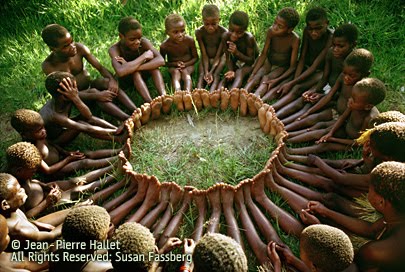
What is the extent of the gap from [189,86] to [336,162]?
1.84 m

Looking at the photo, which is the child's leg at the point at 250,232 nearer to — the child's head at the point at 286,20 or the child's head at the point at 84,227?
the child's head at the point at 84,227

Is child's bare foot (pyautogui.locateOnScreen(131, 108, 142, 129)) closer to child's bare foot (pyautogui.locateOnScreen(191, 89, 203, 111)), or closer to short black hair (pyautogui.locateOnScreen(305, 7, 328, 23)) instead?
child's bare foot (pyautogui.locateOnScreen(191, 89, 203, 111))

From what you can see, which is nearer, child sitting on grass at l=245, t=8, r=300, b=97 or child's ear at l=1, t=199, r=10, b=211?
child's ear at l=1, t=199, r=10, b=211

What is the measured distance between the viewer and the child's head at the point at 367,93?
399 centimetres

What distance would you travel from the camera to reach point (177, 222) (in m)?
3.91

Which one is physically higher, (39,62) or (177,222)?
(39,62)

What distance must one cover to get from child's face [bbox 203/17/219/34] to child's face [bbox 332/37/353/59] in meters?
1.33

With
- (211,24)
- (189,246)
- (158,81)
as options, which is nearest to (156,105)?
(158,81)

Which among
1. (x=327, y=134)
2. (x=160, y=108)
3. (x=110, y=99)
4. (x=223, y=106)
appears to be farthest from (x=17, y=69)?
(x=327, y=134)

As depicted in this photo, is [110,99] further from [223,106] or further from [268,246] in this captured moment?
[268,246]

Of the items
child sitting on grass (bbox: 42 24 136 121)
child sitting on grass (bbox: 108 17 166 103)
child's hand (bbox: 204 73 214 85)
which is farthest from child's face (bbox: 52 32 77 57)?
child's hand (bbox: 204 73 214 85)

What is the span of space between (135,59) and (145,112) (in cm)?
69

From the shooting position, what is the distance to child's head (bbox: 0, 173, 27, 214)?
344cm

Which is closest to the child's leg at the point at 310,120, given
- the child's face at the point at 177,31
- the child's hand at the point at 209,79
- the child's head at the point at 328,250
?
the child's hand at the point at 209,79
